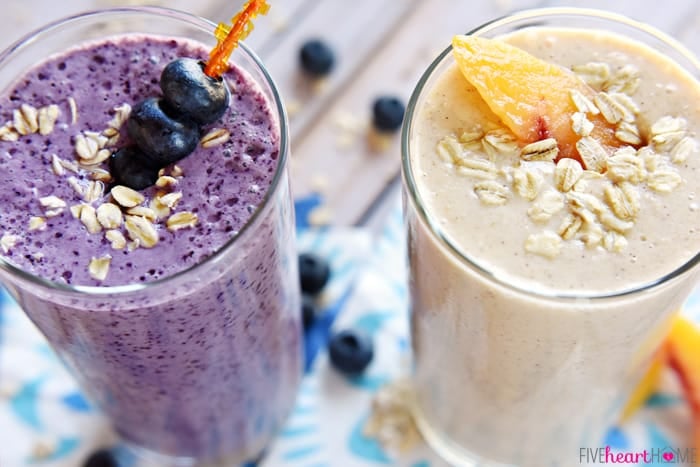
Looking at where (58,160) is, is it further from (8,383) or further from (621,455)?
(621,455)

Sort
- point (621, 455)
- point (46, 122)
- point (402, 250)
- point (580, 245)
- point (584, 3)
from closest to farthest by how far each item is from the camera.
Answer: point (580, 245) < point (46, 122) < point (621, 455) < point (402, 250) < point (584, 3)

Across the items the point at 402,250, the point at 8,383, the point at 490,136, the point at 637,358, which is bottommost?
the point at 8,383

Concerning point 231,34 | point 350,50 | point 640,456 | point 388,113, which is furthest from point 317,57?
point 640,456

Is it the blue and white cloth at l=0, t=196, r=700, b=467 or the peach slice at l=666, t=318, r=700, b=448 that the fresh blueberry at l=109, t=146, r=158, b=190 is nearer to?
the blue and white cloth at l=0, t=196, r=700, b=467

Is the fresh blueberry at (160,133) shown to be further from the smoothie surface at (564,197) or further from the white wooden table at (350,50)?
the white wooden table at (350,50)

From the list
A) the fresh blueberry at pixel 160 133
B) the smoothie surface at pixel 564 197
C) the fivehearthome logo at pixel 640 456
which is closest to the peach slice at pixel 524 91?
the smoothie surface at pixel 564 197

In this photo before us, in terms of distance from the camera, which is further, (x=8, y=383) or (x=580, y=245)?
(x=8, y=383)

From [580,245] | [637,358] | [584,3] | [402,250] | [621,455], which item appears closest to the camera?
[580,245]

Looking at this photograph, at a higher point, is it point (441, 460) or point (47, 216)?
point (47, 216)

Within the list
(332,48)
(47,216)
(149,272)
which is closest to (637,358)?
(149,272)
